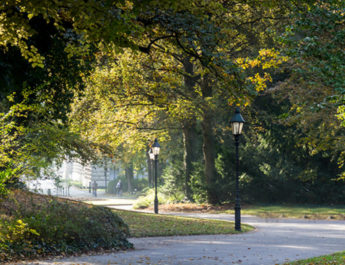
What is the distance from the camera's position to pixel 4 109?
11.5m

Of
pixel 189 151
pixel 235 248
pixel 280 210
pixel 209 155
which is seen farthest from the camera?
pixel 189 151

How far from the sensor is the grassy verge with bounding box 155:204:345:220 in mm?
21828

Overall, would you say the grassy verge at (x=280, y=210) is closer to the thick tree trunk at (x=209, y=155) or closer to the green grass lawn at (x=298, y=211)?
the green grass lawn at (x=298, y=211)

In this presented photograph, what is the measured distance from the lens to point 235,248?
11453 mm

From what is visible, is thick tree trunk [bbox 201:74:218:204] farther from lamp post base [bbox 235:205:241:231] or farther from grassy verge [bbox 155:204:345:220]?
lamp post base [bbox 235:205:241:231]

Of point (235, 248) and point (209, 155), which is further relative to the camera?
point (209, 155)

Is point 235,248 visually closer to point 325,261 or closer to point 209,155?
point 325,261

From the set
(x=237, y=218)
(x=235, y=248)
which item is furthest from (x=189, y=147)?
(x=235, y=248)

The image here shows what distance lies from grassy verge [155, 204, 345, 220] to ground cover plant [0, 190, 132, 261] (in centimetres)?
1249

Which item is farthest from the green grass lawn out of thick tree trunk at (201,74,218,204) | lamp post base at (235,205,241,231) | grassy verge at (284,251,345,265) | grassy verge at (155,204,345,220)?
grassy verge at (284,251,345,265)

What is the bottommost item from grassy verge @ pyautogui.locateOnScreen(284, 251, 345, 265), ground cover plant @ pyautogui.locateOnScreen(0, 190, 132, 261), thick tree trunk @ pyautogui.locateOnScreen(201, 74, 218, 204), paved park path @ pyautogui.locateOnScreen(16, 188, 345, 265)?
paved park path @ pyautogui.locateOnScreen(16, 188, 345, 265)

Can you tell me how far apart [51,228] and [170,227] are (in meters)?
6.18

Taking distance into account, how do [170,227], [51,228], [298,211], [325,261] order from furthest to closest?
[298,211], [170,227], [51,228], [325,261]

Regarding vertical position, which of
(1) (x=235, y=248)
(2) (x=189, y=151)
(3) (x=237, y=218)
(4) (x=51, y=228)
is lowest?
(1) (x=235, y=248)
